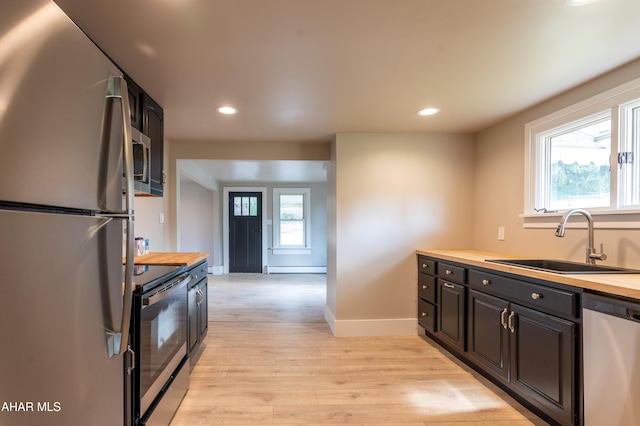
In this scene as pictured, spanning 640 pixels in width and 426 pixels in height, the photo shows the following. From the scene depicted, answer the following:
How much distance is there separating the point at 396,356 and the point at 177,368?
1864 millimetres

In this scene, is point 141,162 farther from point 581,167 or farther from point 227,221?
point 227,221

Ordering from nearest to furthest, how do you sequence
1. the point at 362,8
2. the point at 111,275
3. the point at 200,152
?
the point at 111,275 < the point at 362,8 < the point at 200,152

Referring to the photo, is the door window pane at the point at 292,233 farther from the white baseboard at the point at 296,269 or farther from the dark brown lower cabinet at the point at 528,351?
the dark brown lower cabinet at the point at 528,351

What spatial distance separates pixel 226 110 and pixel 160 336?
182 centimetres

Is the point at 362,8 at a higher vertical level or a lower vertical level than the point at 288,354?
higher

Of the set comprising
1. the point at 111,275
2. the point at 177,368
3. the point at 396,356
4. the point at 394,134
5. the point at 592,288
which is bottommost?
the point at 396,356

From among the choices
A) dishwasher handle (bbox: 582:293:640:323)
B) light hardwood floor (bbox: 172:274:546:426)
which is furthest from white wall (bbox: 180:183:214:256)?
dishwasher handle (bbox: 582:293:640:323)

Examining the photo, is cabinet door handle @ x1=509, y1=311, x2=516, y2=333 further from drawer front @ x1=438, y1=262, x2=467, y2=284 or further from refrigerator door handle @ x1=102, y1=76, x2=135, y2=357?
refrigerator door handle @ x1=102, y1=76, x2=135, y2=357

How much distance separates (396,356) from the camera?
2898 millimetres

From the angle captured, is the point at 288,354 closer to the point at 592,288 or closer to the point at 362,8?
the point at 592,288

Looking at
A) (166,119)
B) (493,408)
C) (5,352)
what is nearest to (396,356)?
(493,408)

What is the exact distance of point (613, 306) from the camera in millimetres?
1463

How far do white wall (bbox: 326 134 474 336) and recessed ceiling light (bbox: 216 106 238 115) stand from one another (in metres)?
1.20

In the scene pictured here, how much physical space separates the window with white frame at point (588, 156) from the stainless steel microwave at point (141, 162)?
3.05 metres
